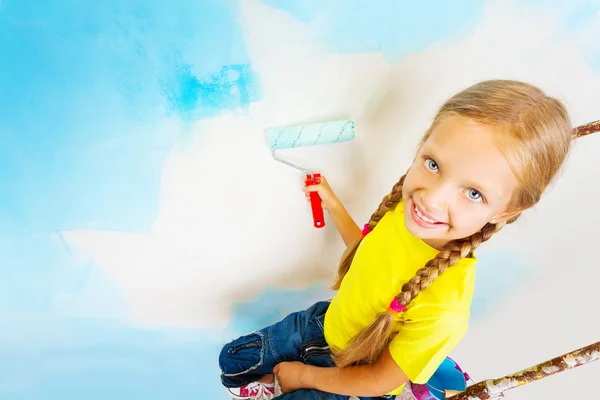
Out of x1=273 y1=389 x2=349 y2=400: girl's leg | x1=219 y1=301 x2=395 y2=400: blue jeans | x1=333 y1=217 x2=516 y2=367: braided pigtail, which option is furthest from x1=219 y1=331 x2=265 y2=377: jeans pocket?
x1=333 y1=217 x2=516 y2=367: braided pigtail

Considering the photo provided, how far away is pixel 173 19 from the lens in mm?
620

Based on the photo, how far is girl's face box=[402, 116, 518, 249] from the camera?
0.53 metres

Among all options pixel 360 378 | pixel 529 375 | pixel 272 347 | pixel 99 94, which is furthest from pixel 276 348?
pixel 99 94

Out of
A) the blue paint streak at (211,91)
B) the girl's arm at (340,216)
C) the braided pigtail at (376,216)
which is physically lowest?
the braided pigtail at (376,216)

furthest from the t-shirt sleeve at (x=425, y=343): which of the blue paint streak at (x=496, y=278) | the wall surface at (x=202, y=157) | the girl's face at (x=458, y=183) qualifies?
the blue paint streak at (x=496, y=278)

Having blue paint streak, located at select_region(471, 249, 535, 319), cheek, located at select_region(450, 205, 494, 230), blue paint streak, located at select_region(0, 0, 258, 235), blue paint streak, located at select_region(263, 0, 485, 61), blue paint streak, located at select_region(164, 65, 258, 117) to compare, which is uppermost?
blue paint streak, located at select_region(0, 0, 258, 235)

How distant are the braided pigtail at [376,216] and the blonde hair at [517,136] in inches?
5.0

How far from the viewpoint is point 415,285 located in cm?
62

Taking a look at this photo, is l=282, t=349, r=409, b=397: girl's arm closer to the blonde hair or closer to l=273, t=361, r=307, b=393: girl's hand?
l=273, t=361, r=307, b=393: girl's hand

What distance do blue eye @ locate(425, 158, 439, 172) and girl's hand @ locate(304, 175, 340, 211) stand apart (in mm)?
261

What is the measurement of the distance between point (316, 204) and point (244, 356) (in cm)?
34

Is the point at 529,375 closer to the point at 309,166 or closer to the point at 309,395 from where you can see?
the point at 309,395

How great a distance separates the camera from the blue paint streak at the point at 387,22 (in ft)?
2.15

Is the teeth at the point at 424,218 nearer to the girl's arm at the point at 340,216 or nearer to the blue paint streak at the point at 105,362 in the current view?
the girl's arm at the point at 340,216
